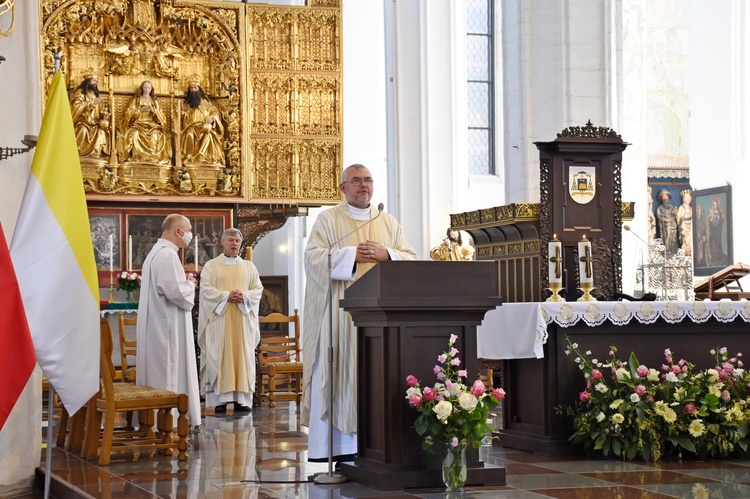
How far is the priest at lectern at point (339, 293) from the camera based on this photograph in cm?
682

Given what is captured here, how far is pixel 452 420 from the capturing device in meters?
5.71

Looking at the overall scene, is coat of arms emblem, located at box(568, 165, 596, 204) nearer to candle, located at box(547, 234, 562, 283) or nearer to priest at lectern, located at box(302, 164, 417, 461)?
candle, located at box(547, 234, 562, 283)

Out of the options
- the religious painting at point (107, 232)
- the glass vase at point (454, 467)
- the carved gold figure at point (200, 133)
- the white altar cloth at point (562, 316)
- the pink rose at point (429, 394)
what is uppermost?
the carved gold figure at point (200, 133)

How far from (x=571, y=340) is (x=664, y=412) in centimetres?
87

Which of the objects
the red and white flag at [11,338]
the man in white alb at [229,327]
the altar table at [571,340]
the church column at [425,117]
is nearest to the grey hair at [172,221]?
the altar table at [571,340]

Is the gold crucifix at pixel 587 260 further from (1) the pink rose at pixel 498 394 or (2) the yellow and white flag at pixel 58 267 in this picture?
(2) the yellow and white flag at pixel 58 267

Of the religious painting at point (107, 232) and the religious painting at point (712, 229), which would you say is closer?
the religious painting at point (107, 232)

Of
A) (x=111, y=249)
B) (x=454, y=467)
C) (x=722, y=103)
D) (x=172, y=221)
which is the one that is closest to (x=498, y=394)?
(x=454, y=467)

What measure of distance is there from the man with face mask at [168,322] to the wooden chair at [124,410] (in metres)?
0.59

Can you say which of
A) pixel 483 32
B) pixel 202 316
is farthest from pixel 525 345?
pixel 483 32

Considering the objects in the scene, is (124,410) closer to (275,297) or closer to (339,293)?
(339,293)

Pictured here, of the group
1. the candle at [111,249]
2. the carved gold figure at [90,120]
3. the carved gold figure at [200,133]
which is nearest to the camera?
the candle at [111,249]

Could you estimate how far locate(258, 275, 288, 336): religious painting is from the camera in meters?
17.8

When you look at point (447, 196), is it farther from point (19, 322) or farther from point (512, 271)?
point (19, 322)
